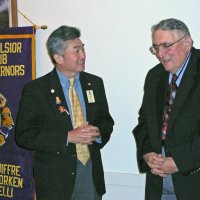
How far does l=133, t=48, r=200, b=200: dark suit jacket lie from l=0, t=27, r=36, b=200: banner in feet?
4.21

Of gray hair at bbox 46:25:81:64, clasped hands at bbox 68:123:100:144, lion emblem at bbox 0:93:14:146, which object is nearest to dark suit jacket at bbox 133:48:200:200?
clasped hands at bbox 68:123:100:144

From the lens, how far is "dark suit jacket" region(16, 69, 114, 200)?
2240mm

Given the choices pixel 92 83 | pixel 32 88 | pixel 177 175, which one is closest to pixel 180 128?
pixel 177 175

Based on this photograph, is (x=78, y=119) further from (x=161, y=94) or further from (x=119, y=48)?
(x=119, y=48)

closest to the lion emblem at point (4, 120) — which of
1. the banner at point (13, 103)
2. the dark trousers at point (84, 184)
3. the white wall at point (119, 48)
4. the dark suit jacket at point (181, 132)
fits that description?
the banner at point (13, 103)

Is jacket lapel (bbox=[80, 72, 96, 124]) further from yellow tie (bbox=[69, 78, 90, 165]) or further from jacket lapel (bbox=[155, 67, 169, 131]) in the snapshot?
jacket lapel (bbox=[155, 67, 169, 131])

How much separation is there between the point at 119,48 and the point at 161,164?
1.26 m

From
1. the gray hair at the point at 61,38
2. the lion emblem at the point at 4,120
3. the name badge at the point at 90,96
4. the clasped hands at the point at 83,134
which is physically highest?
the gray hair at the point at 61,38

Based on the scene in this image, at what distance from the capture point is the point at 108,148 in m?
3.04

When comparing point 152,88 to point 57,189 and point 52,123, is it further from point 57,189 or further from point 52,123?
point 57,189

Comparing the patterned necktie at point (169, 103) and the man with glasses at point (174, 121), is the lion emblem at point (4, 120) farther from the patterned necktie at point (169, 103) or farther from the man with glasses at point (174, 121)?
the patterned necktie at point (169, 103)

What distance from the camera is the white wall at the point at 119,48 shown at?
287 cm

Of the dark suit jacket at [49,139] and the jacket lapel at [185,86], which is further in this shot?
the dark suit jacket at [49,139]

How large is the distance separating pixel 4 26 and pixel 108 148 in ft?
4.72
